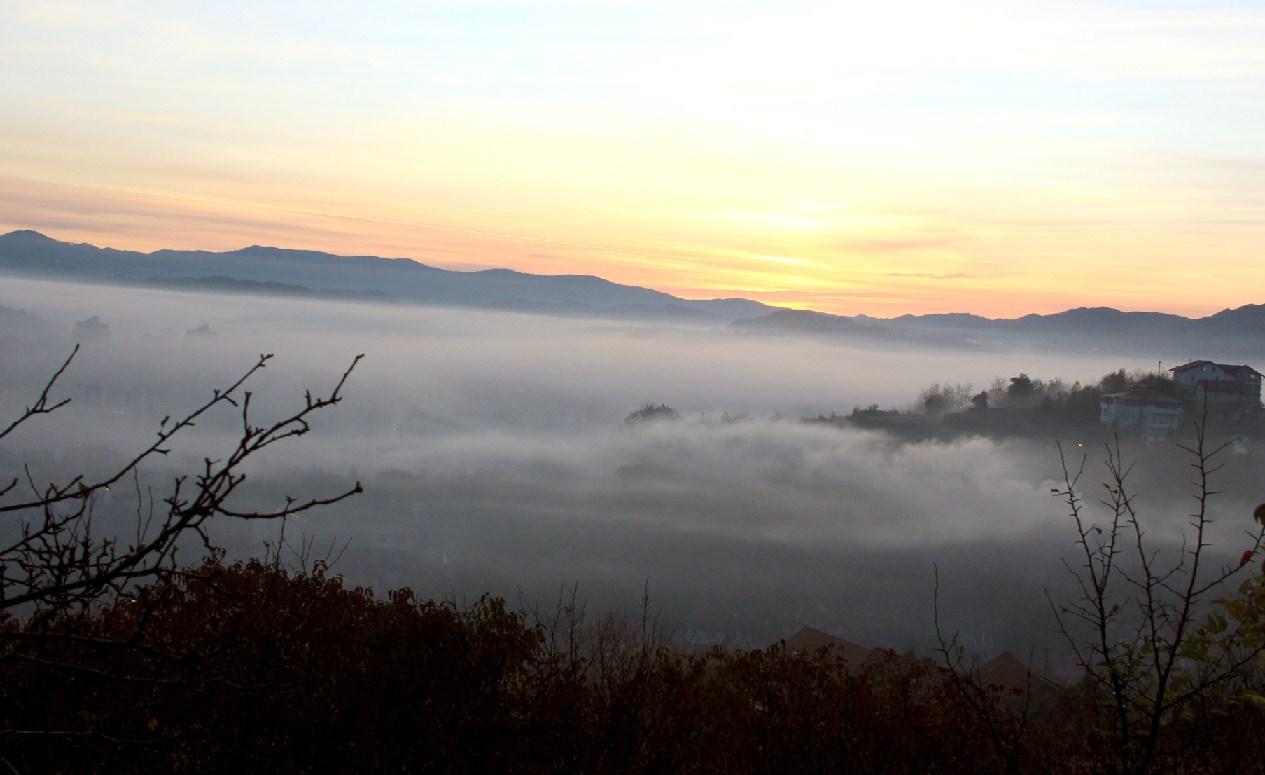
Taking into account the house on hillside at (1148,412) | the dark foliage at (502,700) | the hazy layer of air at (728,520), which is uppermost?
the house on hillside at (1148,412)

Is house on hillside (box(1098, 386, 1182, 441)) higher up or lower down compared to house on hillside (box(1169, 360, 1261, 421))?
lower down

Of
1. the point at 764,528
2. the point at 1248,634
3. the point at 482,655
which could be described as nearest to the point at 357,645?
the point at 482,655

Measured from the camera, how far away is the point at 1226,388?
7912cm

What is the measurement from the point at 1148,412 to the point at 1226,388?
5780 mm

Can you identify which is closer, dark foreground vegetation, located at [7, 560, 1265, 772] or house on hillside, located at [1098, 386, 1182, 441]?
dark foreground vegetation, located at [7, 560, 1265, 772]

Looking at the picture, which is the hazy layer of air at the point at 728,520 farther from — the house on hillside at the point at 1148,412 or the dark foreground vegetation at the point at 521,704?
the dark foreground vegetation at the point at 521,704

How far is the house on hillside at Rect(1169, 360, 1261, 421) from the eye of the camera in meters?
78.8

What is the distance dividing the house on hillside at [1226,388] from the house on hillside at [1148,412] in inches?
79.7

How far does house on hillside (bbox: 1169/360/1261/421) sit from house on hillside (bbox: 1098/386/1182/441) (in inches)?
79.7

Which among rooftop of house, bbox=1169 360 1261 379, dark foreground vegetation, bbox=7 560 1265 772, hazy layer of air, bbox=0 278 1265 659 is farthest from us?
hazy layer of air, bbox=0 278 1265 659

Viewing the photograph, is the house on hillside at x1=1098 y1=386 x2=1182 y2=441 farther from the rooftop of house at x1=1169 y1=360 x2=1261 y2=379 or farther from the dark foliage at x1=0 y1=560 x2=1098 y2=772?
the dark foliage at x1=0 y1=560 x2=1098 y2=772

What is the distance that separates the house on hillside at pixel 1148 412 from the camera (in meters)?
81.6

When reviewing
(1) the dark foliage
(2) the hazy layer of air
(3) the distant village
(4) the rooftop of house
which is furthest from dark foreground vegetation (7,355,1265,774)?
(4) the rooftop of house

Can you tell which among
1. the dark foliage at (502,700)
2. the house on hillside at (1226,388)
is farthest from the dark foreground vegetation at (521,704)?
the house on hillside at (1226,388)
